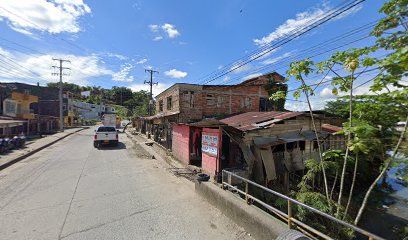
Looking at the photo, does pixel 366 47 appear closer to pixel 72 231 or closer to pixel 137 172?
pixel 72 231

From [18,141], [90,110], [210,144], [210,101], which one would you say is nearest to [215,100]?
[210,101]

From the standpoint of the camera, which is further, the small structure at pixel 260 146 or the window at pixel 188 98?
the window at pixel 188 98

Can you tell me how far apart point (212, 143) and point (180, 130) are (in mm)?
4442

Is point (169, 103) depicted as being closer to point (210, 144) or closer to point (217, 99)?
point (217, 99)

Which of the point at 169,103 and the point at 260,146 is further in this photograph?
the point at 169,103

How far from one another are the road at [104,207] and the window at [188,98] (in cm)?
1050

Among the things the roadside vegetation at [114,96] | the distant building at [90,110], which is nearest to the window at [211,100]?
the distant building at [90,110]

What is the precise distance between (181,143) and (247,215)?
9.18 meters

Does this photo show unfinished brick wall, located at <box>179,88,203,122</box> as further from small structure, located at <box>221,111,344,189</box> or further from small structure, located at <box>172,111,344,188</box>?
small structure, located at <box>221,111,344,189</box>

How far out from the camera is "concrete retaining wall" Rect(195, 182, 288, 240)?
4.32m

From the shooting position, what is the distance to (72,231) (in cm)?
494

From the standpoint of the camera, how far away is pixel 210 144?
33.7 feet

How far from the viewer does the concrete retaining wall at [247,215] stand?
4316mm

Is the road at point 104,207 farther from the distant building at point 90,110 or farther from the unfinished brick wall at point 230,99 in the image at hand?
the distant building at point 90,110
